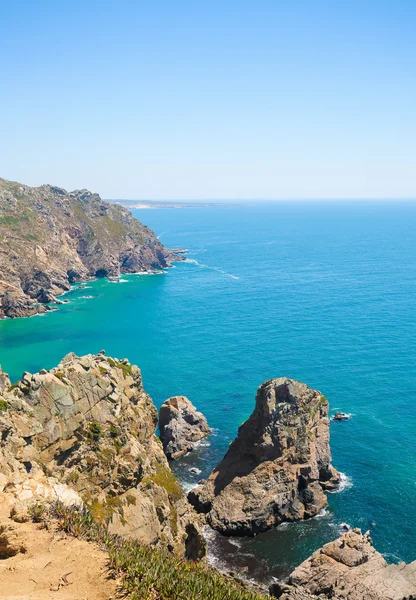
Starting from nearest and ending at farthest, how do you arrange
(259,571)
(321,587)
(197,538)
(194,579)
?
(194,579) → (321,587) → (197,538) → (259,571)

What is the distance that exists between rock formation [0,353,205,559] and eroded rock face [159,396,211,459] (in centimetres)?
2361

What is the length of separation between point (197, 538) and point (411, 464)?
39.0 m

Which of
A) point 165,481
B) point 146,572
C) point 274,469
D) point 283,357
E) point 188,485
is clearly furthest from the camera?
point 283,357

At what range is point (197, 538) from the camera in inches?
2072

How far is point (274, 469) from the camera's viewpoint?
2675 inches

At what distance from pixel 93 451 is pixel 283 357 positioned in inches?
2893

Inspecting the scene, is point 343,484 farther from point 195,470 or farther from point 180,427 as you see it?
point 180,427

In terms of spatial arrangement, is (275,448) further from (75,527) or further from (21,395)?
(75,527)

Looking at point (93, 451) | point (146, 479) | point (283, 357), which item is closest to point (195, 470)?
point (146, 479)

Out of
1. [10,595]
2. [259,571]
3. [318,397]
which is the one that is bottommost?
[259,571]

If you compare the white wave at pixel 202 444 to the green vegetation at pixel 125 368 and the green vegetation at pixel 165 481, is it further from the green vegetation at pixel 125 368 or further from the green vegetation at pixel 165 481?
the green vegetation at pixel 125 368

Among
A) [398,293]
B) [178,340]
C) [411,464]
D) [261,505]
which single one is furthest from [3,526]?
[398,293]

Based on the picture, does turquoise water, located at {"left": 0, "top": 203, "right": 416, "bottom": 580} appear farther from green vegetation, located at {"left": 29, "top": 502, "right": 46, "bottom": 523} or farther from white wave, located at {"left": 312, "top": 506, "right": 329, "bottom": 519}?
green vegetation, located at {"left": 29, "top": 502, "right": 46, "bottom": 523}

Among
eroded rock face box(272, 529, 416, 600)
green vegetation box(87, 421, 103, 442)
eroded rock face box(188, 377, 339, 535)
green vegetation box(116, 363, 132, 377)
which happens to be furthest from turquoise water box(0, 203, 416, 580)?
green vegetation box(87, 421, 103, 442)
